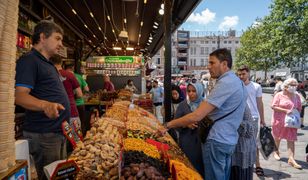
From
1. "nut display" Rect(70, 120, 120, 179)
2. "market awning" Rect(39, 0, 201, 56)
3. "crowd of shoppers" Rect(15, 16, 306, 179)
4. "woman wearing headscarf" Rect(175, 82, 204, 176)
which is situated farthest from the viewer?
"market awning" Rect(39, 0, 201, 56)

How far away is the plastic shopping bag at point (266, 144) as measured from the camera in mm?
5414

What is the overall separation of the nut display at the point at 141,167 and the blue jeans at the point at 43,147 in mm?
640

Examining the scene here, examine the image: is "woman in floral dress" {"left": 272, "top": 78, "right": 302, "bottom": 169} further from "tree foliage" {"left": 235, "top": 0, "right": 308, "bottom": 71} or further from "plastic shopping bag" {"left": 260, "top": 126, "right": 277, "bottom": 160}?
"tree foliage" {"left": 235, "top": 0, "right": 308, "bottom": 71}

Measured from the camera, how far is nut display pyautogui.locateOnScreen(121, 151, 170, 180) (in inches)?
84.2

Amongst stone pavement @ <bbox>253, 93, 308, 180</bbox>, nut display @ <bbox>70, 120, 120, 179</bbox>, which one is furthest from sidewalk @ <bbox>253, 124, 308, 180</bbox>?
nut display @ <bbox>70, 120, 120, 179</bbox>

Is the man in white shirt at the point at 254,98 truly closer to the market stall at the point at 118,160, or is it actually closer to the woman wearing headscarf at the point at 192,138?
the woman wearing headscarf at the point at 192,138

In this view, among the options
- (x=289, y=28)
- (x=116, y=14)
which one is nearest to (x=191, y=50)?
(x=289, y=28)

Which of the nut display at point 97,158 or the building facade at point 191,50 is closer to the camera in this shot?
the nut display at point 97,158

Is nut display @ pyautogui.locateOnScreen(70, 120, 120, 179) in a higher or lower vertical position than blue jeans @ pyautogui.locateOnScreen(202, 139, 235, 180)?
higher

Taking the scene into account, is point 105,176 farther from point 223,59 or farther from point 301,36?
point 301,36

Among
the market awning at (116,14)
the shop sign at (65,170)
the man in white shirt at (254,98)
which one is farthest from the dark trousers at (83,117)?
the shop sign at (65,170)

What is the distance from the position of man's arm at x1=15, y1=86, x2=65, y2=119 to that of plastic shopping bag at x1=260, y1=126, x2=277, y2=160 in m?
4.37

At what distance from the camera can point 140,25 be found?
12.5 meters

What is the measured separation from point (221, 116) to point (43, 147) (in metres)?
1.77
